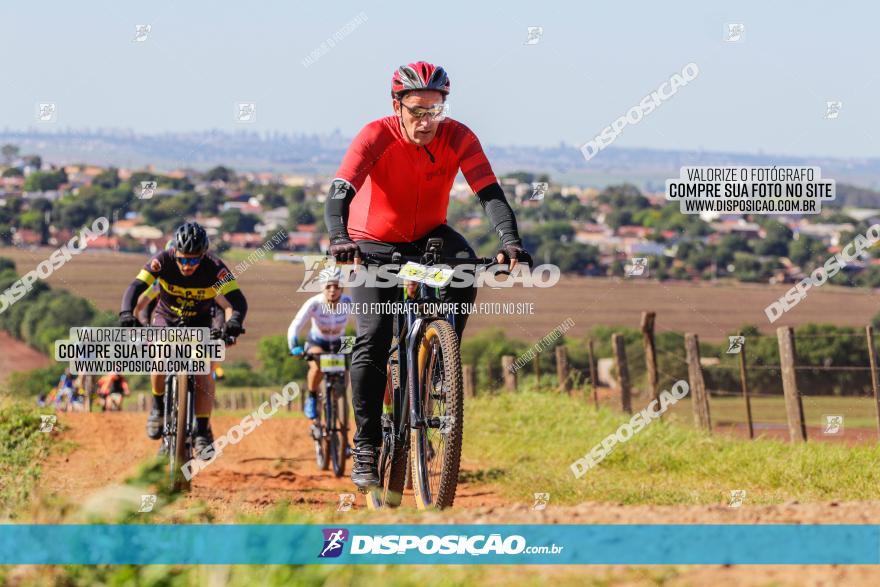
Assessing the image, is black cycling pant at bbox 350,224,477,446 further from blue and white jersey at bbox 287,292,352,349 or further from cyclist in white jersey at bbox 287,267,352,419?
blue and white jersey at bbox 287,292,352,349

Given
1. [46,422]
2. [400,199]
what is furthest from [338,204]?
[46,422]

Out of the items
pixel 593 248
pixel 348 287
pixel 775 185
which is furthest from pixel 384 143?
pixel 593 248

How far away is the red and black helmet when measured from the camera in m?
6.76

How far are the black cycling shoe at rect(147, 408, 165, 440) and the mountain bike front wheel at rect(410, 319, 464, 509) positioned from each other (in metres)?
4.31

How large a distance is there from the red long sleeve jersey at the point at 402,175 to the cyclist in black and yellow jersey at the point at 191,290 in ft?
10.2

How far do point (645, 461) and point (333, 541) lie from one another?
24.9ft

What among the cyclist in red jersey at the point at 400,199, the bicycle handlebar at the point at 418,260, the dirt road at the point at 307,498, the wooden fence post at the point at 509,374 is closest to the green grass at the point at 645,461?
the dirt road at the point at 307,498

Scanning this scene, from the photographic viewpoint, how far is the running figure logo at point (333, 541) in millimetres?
4374

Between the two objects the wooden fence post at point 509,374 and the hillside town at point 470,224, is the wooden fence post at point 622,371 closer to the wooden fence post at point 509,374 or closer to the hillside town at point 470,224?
the wooden fence post at point 509,374

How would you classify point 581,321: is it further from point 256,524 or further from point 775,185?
point 256,524

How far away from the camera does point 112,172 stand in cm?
10406

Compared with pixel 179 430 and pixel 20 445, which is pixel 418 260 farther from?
pixel 20 445

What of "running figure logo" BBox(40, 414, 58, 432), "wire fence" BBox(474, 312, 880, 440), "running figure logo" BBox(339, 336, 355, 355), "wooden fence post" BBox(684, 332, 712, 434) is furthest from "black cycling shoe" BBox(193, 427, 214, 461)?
"wooden fence post" BBox(684, 332, 712, 434)

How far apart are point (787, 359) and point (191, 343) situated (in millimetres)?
6985
